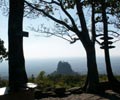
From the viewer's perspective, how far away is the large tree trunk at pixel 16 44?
9.86 metres

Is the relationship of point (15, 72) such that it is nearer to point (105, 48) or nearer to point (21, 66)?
point (21, 66)

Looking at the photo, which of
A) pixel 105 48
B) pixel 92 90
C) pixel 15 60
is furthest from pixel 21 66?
pixel 105 48

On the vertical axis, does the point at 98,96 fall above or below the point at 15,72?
below

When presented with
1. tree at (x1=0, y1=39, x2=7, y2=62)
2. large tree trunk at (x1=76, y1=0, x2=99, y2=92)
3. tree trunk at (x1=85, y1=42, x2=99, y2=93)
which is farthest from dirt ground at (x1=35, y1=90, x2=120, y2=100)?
tree at (x1=0, y1=39, x2=7, y2=62)

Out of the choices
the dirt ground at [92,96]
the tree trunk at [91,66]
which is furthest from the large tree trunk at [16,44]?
the tree trunk at [91,66]

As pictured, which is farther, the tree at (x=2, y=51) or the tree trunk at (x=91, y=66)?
the tree at (x=2, y=51)

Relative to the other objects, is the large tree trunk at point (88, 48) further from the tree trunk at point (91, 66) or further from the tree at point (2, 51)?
the tree at point (2, 51)

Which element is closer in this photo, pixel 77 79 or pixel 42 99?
pixel 42 99

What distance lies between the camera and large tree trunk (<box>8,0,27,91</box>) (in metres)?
9.86

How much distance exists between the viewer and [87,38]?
1822 centimetres

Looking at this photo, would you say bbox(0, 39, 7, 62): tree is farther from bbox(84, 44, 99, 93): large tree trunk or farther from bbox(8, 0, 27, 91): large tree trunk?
bbox(8, 0, 27, 91): large tree trunk

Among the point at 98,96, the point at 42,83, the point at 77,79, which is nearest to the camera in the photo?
the point at 98,96

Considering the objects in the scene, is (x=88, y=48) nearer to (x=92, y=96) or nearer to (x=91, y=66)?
(x=91, y=66)

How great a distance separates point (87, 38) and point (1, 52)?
16.0 ft
